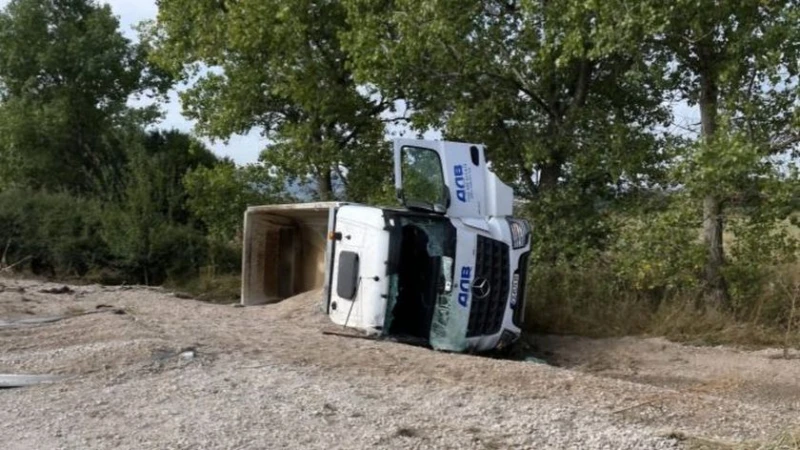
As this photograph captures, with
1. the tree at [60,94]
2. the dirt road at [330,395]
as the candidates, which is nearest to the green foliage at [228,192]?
the tree at [60,94]

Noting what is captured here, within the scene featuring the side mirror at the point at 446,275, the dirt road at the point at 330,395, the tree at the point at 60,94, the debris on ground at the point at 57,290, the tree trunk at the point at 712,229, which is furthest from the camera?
the tree at the point at 60,94

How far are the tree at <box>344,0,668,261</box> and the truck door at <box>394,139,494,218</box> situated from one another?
420 centimetres

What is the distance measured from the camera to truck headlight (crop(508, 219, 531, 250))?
11.7 m

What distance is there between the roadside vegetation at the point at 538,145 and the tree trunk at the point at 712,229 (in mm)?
29

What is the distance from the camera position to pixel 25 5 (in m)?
30.8

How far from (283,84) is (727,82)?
32.9 ft

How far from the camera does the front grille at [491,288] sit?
440 inches

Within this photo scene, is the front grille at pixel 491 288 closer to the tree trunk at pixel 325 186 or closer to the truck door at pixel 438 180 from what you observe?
the truck door at pixel 438 180

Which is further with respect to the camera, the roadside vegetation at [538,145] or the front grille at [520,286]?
the roadside vegetation at [538,145]

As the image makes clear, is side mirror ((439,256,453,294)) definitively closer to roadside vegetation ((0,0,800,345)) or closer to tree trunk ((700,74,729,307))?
roadside vegetation ((0,0,800,345))

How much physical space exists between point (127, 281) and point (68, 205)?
318 cm

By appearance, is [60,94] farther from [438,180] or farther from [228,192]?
[438,180]

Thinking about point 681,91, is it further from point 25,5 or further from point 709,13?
point 25,5

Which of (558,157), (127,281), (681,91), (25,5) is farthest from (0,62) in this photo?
(681,91)
